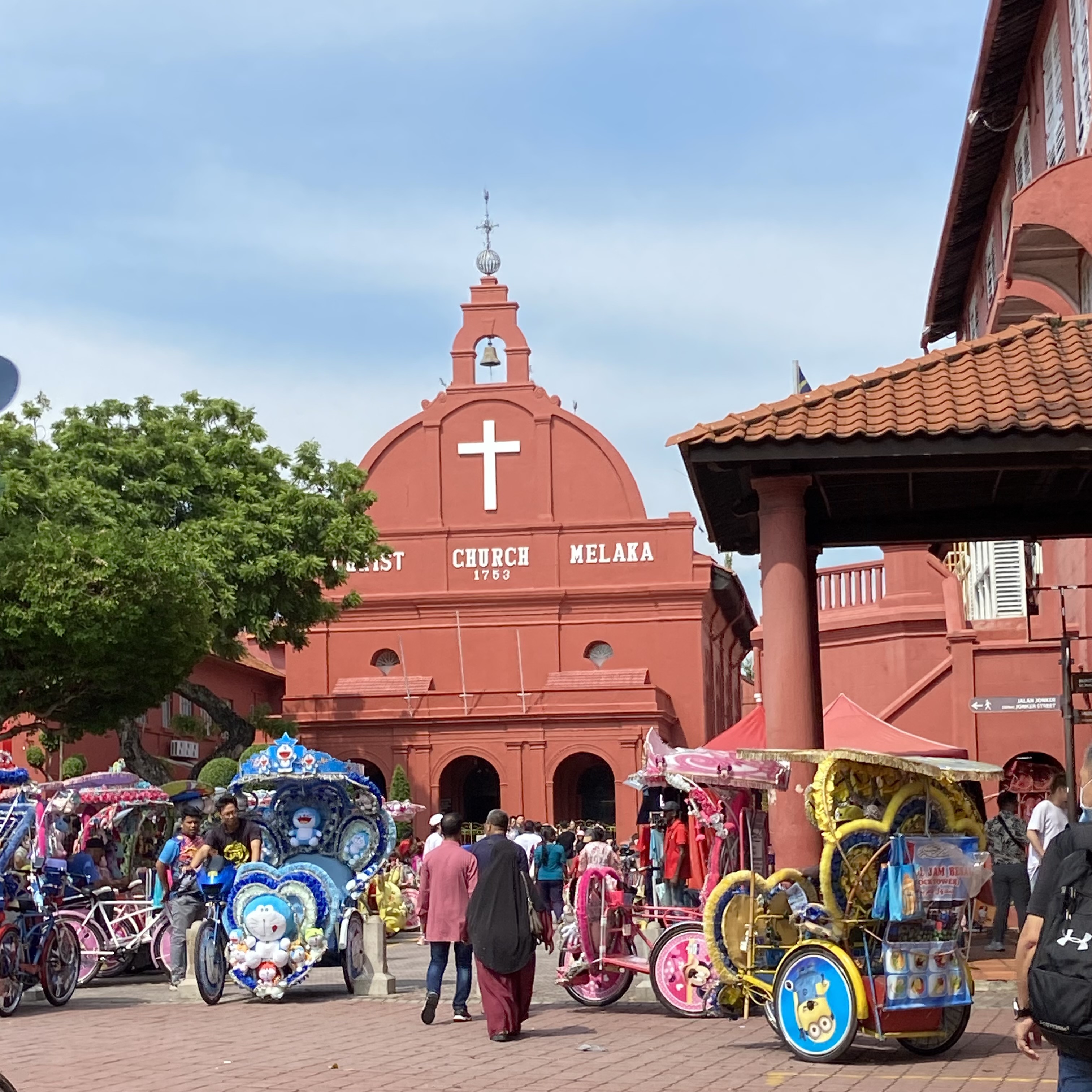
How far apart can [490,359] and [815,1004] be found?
40.2 meters

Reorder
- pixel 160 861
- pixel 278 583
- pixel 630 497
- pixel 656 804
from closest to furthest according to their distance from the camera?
pixel 160 861 → pixel 656 804 → pixel 278 583 → pixel 630 497

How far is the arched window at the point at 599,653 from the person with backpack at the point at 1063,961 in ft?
137

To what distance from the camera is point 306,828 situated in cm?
1499

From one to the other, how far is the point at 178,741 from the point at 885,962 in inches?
1466

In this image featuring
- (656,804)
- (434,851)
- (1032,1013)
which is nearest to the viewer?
(1032,1013)

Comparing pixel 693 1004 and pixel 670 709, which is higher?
pixel 670 709

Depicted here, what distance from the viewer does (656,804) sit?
19.1 meters

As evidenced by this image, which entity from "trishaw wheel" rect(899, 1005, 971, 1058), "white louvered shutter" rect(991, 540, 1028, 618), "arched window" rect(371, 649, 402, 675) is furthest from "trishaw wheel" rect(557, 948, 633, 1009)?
"arched window" rect(371, 649, 402, 675)

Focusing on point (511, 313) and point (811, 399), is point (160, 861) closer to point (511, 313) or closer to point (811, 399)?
point (811, 399)

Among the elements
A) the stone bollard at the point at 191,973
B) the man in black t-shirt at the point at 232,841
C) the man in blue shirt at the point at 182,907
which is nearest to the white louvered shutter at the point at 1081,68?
the man in black t-shirt at the point at 232,841

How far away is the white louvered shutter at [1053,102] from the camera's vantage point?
63.5 feet

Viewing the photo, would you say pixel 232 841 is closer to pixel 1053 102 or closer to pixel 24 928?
pixel 24 928

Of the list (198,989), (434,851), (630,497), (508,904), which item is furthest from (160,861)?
(630,497)

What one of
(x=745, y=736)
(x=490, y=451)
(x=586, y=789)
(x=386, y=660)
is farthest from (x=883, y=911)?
(x=490, y=451)
